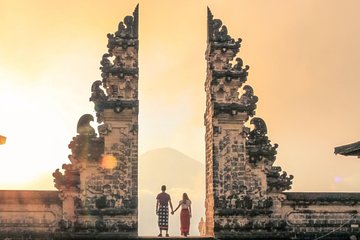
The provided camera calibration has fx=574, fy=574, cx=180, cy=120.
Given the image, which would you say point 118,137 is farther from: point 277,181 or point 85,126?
point 277,181

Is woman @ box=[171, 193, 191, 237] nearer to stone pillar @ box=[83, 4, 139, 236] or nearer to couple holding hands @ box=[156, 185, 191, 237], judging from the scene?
couple holding hands @ box=[156, 185, 191, 237]

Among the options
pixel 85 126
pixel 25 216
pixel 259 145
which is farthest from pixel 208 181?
pixel 25 216

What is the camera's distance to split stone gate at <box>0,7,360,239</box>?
16656 millimetres

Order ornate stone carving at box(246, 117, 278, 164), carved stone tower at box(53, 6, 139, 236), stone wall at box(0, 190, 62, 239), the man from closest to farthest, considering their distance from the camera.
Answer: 1. stone wall at box(0, 190, 62, 239)
2. carved stone tower at box(53, 6, 139, 236)
3. ornate stone carving at box(246, 117, 278, 164)
4. the man

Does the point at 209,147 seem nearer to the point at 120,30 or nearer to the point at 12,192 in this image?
the point at 120,30

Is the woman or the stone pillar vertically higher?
the stone pillar

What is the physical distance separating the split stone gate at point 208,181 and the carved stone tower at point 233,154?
3cm

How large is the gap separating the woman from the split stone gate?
26.3 inches

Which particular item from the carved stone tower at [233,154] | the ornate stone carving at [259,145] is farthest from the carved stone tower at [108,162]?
the ornate stone carving at [259,145]

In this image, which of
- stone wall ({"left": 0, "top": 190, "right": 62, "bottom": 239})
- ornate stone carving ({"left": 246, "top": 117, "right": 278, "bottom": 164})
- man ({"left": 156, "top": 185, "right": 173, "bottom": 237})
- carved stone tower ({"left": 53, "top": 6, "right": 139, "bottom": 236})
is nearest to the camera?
stone wall ({"left": 0, "top": 190, "right": 62, "bottom": 239})

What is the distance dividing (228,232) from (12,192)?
6.42 m

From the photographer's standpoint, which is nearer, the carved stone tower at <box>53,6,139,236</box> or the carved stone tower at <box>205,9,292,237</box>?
the carved stone tower at <box>53,6,139,236</box>

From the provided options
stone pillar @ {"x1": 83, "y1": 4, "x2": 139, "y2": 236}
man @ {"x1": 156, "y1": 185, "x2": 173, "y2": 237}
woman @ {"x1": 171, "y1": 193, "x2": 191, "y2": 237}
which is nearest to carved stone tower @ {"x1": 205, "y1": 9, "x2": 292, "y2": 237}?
woman @ {"x1": 171, "y1": 193, "x2": 191, "y2": 237}

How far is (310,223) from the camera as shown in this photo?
1764 cm
